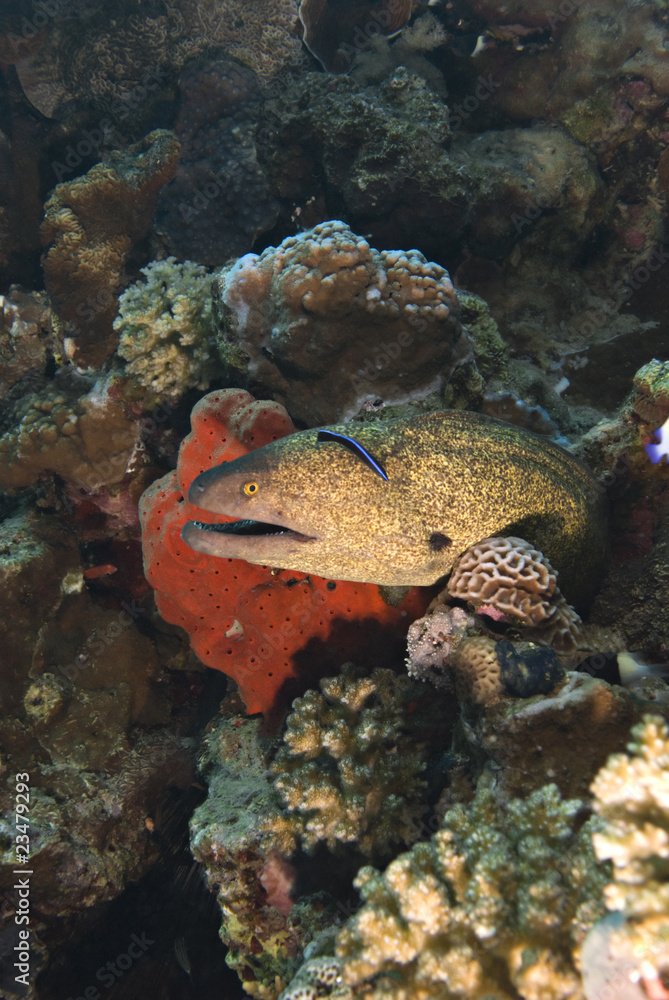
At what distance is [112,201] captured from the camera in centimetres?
Result: 543

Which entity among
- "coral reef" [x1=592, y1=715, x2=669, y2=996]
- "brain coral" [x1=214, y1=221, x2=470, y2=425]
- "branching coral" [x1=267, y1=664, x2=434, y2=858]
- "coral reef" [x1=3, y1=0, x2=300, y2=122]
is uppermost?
"coral reef" [x1=3, y1=0, x2=300, y2=122]

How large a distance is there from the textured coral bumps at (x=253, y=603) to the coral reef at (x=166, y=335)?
39.0 inches

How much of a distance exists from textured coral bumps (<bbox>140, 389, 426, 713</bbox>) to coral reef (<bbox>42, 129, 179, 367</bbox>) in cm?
296

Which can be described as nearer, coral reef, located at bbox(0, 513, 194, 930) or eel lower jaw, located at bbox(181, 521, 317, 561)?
eel lower jaw, located at bbox(181, 521, 317, 561)

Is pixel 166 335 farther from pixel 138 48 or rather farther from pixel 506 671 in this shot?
pixel 138 48

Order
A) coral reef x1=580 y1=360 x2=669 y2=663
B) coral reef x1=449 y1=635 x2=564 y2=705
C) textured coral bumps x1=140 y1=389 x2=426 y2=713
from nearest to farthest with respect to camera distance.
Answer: coral reef x1=449 y1=635 x2=564 y2=705, coral reef x1=580 y1=360 x2=669 y2=663, textured coral bumps x1=140 y1=389 x2=426 y2=713

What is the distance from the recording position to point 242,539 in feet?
7.99

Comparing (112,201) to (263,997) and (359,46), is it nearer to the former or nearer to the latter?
(359,46)

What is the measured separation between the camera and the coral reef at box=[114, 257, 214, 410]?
13.5 ft

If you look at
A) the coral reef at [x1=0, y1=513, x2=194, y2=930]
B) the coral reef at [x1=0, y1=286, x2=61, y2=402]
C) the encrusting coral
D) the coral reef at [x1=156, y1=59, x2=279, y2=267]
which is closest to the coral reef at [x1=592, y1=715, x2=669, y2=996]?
the encrusting coral

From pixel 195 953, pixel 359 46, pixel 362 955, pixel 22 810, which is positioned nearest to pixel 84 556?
pixel 22 810

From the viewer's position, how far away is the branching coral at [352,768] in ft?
8.55

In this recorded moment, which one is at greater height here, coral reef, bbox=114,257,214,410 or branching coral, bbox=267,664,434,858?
coral reef, bbox=114,257,214,410

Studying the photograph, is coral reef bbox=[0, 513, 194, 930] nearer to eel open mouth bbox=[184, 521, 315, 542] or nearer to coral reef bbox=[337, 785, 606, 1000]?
eel open mouth bbox=[184, 521, 315, 542]
